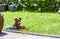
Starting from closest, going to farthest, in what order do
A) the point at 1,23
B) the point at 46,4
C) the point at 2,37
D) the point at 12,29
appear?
1. the point at 2,37
2. the point at 1,23
3. the point at 12,29
4. the point at 46,4

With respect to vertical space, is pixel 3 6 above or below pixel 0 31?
below

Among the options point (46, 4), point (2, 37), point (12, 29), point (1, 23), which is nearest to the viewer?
point (2, 37)

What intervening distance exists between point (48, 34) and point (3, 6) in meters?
7.50

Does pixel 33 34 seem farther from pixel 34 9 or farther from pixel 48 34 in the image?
pixel 34 9

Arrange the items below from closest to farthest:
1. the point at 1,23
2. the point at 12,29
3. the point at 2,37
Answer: the point at 2,37, the point at 1,23, the point at 12,29

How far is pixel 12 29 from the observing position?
30.0 feet

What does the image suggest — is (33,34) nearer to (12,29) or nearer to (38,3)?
(12,29)

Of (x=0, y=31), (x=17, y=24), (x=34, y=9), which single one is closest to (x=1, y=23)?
(x=0, y=31)

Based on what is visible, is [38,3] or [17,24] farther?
[38,3]

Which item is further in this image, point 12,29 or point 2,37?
point 12,29

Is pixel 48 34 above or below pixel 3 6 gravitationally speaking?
above

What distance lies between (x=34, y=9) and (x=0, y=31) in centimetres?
679

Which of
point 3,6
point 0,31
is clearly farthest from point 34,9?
point 0,31

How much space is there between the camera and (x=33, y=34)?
838cm
